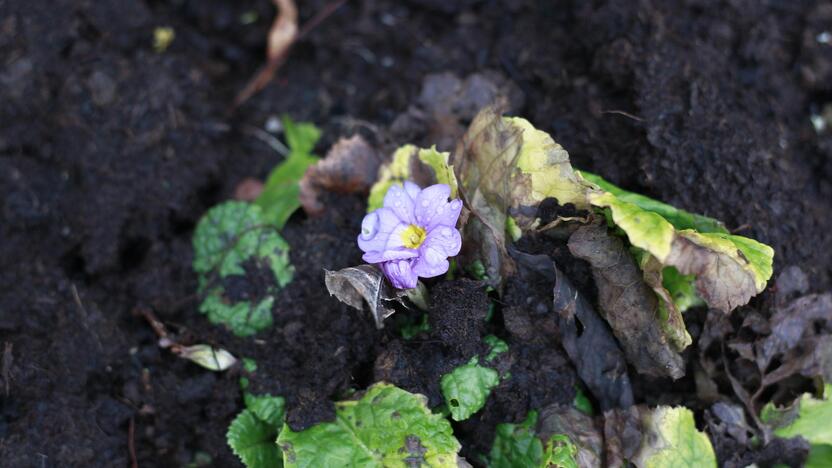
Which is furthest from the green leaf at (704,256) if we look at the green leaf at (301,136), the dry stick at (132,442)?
the dry stick at (132,442)

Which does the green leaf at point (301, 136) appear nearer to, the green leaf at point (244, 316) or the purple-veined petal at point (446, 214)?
the green leaf at point (244, 316)

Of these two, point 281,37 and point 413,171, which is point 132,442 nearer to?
point 413,171

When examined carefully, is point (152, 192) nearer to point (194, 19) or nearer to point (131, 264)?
point (131, 264)

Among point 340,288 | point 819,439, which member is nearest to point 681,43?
point 819,439

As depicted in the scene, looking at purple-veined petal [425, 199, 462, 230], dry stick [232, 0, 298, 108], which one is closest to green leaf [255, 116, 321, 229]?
dry stick [232, 0, 298, 108]

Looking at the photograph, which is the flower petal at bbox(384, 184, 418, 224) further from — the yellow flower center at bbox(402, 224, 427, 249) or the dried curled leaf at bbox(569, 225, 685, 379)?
the dried curled leaf at bbox(569, 225, 685, 379)

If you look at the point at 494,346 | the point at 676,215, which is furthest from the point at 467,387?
the point at 676,215
